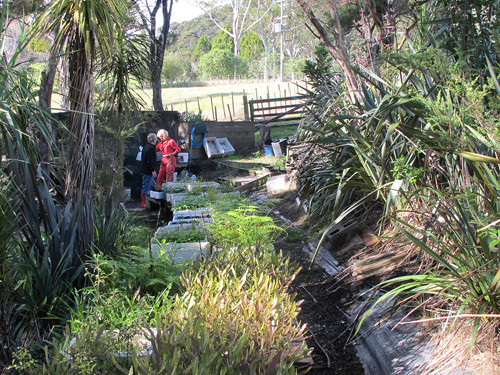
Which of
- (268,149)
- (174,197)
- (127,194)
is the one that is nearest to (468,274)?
(174,197)

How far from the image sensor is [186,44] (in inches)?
3807

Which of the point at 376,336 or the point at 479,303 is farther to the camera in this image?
the point at 376,336

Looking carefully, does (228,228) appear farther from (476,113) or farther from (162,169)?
(162,169)

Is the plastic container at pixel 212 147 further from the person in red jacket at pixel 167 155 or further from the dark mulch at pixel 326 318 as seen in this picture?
the dark mulch at pixel 326 318

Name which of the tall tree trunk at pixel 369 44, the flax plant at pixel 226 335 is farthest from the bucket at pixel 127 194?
the flax plant at pixel 226 335

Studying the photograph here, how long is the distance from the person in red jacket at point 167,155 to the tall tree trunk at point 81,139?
642 cm

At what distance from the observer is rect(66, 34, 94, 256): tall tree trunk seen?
445 centimetres

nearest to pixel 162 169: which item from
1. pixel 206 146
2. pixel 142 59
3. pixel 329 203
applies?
pixel 142 59

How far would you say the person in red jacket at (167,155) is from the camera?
442 inches

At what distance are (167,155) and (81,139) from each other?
6764mm

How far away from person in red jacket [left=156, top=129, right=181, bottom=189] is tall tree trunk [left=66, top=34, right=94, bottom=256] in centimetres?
642

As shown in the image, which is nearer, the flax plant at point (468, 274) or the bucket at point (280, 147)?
the flax plant at point (468, 274)

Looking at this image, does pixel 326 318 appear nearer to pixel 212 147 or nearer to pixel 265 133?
pixel 265 133

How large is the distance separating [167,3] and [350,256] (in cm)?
1835
